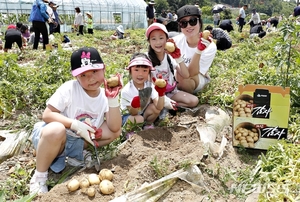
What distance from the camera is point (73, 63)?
96.6 inches

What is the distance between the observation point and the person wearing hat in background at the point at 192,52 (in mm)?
3570

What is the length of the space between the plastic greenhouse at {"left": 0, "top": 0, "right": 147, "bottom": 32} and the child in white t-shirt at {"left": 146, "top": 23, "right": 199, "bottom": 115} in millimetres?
15546

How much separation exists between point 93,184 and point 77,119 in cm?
63

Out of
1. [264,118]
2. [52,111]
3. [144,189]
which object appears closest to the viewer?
[144,189]

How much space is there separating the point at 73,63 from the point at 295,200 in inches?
70.1

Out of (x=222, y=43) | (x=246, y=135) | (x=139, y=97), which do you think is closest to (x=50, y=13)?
(x=222, y=43)

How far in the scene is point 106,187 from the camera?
2096mm

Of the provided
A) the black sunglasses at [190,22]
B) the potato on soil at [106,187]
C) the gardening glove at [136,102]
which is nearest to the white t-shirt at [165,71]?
the black sunglasses at [190,22]

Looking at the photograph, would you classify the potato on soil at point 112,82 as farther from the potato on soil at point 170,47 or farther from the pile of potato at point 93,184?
the potato on soil at point 170,47

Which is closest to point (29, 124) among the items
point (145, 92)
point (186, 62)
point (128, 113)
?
point (128, 113)

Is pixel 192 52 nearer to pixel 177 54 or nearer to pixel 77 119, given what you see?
pixel 177 54

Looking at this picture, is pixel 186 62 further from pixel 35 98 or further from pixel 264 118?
pixel 35 98

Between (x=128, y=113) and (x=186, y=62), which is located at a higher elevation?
(x=186, y=62)

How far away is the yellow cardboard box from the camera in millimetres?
2781
